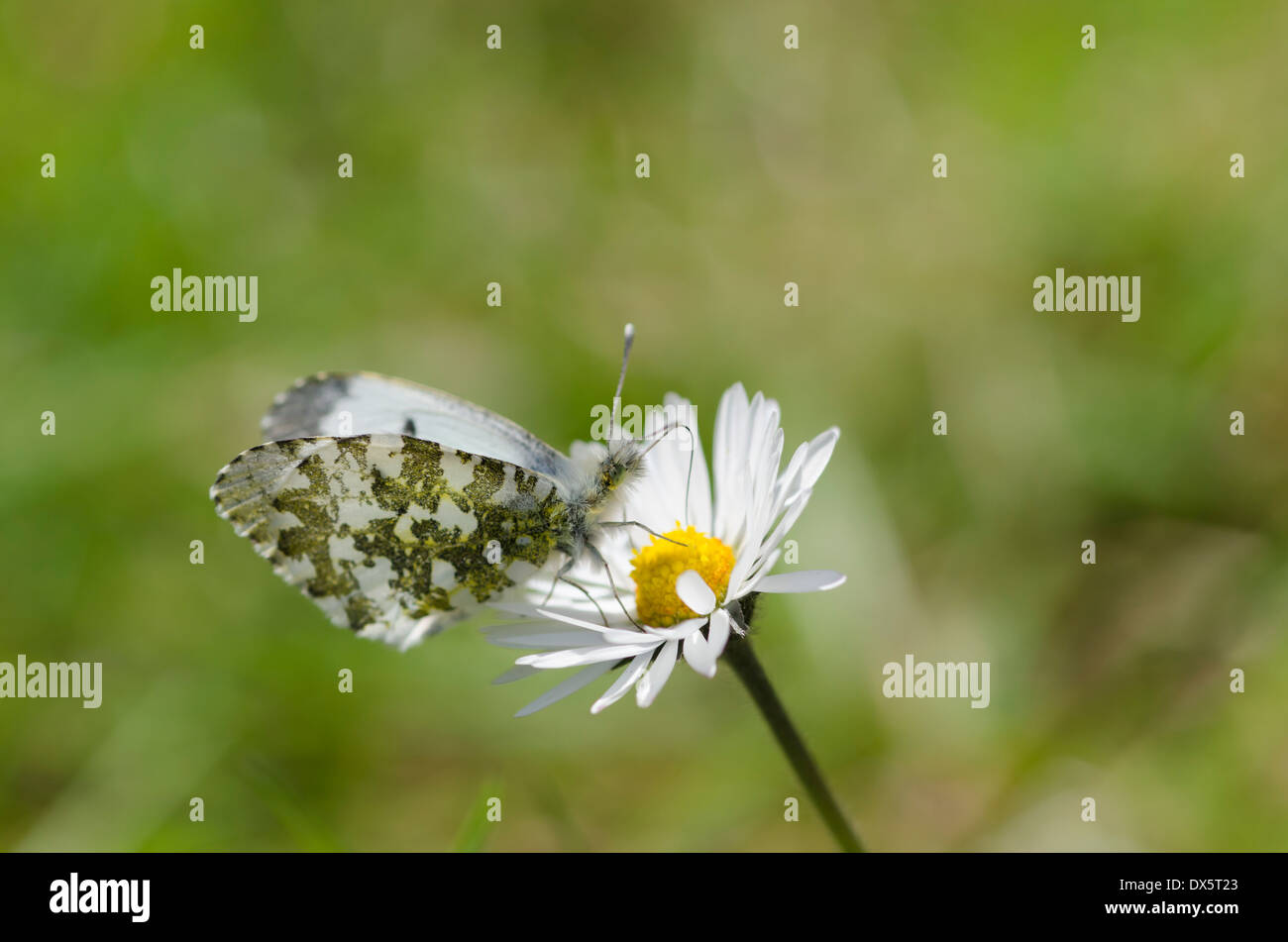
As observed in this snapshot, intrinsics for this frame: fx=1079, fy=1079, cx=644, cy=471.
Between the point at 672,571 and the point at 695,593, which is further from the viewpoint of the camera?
the point at 672,571


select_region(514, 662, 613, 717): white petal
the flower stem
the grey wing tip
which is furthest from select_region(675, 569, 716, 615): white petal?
the grey wing tip

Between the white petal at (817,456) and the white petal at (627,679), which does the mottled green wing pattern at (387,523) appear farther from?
the white petal at (817,456)

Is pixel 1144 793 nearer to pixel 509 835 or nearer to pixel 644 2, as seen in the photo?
pixel 509 835

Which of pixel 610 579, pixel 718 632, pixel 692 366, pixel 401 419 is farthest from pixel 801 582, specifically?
pixel 692 366

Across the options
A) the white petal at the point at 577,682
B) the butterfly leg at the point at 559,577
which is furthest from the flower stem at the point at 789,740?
the butterfly leg at the point at 559,577

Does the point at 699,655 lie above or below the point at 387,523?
below

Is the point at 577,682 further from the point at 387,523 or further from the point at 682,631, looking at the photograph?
the point at 387,523

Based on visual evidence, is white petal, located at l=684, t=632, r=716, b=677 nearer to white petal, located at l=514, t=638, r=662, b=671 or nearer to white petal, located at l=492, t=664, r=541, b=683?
white petal, located at l=514, t=638, r=662, b=671
